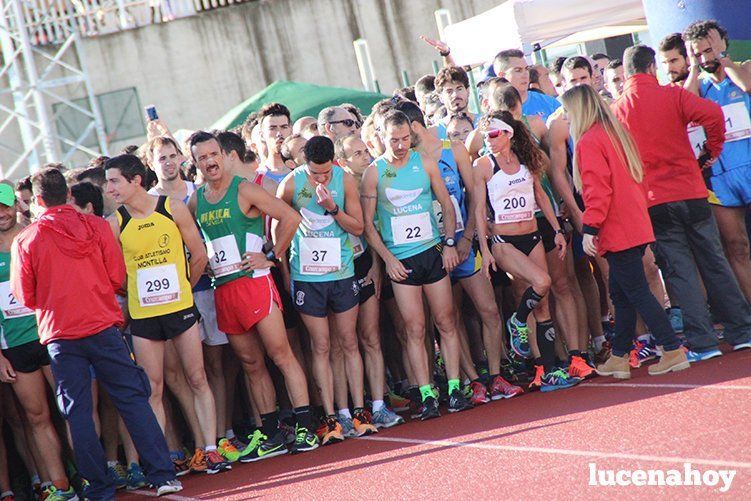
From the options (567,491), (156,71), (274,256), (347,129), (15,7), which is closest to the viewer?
(567,491)

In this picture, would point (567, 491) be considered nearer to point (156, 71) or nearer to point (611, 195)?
point (611, 195)

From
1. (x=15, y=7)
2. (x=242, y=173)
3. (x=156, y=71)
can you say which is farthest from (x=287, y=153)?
(x=156, y=71)

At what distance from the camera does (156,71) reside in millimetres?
24828

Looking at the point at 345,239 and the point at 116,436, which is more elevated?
the point at 345,239

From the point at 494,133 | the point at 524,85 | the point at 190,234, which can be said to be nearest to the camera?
the point at 190,234

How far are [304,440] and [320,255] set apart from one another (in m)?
1.28

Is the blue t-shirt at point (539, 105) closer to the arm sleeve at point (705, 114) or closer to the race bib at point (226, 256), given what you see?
the arm sleeve at point (705, 114)

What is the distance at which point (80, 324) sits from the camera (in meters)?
6.74

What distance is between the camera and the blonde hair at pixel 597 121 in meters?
7.17

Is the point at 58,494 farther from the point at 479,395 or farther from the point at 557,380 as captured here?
the point at 557,380

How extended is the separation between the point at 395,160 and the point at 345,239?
0.66m

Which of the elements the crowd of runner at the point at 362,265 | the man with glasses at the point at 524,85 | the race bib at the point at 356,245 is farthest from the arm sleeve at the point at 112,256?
the man with glasses at the point at 524,85

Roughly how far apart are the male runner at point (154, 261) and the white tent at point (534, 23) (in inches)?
276

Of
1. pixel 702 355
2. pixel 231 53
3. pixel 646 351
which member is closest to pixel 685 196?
pixel 702 355
